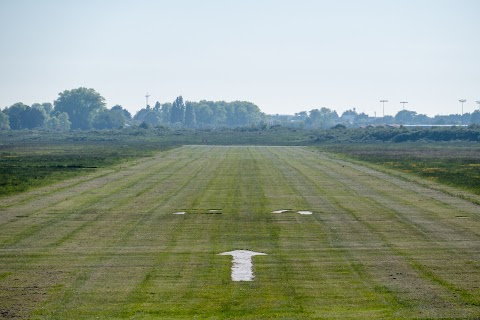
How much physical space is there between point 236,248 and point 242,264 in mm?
3042

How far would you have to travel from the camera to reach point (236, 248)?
92.3 ft

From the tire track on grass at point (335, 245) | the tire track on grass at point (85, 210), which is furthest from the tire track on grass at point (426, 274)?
the tire track on grass at point (85, 210)

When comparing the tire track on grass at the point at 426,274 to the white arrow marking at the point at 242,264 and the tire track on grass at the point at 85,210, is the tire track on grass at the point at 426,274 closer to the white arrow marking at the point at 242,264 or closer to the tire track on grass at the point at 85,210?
the white arrow marking at the point at 242,264

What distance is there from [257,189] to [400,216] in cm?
1484

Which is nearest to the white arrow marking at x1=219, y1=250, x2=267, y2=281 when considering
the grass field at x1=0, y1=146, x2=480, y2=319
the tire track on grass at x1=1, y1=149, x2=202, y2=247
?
the grass field at x1=0, y1=146, x2=480, y2=319

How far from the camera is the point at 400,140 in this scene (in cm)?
15412

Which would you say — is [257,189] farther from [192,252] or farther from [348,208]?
[192,252]

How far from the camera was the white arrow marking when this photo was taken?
76.1 ft

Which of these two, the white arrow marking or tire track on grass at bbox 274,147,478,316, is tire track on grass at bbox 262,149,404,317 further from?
the white arrow marking

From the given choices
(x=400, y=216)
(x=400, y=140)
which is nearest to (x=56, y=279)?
(x=400, y=216)

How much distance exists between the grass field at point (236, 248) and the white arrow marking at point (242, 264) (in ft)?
0.99

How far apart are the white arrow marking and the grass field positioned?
302 millimetres

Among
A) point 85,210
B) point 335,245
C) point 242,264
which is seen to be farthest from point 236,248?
point 85,210

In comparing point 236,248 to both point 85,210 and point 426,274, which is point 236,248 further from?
point 85,210
